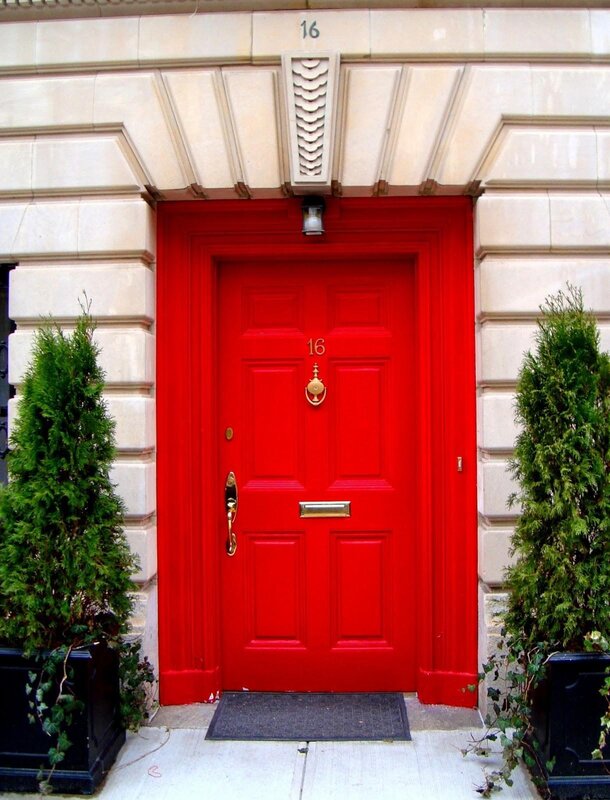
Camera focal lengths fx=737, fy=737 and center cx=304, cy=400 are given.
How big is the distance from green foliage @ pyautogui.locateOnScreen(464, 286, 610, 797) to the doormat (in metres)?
0.79

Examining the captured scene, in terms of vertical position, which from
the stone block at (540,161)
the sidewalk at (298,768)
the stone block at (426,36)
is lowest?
the sidewalk at (298,768)

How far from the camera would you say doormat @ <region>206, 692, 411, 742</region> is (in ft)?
13.8

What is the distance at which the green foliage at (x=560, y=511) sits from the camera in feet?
11.5

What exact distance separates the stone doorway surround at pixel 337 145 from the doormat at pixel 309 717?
677 millimetres

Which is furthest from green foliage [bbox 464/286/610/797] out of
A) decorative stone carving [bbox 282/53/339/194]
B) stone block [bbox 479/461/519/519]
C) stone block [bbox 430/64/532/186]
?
decorative stone carving [bbox 282/53/339/194]

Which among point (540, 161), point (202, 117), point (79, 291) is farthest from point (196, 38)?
point (540, 161)

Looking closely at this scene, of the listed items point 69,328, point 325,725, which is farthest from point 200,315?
point 325,725

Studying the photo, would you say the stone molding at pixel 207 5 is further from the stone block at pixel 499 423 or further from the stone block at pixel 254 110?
the stone block at pixel 499 423

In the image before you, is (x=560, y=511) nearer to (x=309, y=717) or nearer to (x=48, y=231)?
(x=309, y=717)

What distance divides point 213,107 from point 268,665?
3.50 m

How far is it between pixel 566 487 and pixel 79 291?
2984 mm

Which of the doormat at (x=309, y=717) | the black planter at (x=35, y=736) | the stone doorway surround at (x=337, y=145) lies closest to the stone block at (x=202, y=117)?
the stone doorway surround at (x=337, y=145)

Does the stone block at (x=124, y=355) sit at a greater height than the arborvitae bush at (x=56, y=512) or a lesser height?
greater

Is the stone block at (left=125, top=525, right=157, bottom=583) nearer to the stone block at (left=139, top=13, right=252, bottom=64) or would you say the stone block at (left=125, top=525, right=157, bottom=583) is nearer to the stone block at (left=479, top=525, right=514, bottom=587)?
the stone block at (left=479, top=525, right=514, bottom=587)
